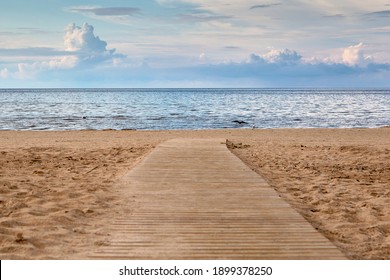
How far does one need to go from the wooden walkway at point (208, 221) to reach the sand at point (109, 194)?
1.15ft

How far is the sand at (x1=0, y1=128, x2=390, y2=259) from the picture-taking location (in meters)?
5.79

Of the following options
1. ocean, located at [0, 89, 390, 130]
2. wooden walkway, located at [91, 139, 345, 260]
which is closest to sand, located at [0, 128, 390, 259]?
wooden walkway, located at [91, 139, 345, 260]

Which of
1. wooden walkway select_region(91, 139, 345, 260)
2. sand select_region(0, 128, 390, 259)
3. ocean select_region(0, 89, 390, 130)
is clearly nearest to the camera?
wooden walkway select_region(91, 139, 345, 260)

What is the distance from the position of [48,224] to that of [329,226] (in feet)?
12.5

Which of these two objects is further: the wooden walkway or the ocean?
the ocean

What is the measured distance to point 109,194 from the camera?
8078 mm

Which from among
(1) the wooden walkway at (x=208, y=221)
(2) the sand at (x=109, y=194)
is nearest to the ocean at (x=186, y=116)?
(2) the sand at (x=109, y=194)

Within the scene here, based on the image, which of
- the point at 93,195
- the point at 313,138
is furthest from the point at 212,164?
the point at 313,138

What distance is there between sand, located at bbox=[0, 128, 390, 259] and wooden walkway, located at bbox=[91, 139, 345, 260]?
13.8 inches

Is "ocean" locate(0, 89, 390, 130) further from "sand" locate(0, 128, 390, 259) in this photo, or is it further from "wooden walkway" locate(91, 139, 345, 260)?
"wooden walkway" locate(91, 139, 345, 260)

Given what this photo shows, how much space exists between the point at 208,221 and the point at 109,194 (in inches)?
95.9

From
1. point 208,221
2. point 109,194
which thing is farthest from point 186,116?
point 208,221

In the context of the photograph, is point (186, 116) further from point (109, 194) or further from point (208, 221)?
point (208, 221)

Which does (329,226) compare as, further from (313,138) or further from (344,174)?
(313,138)
